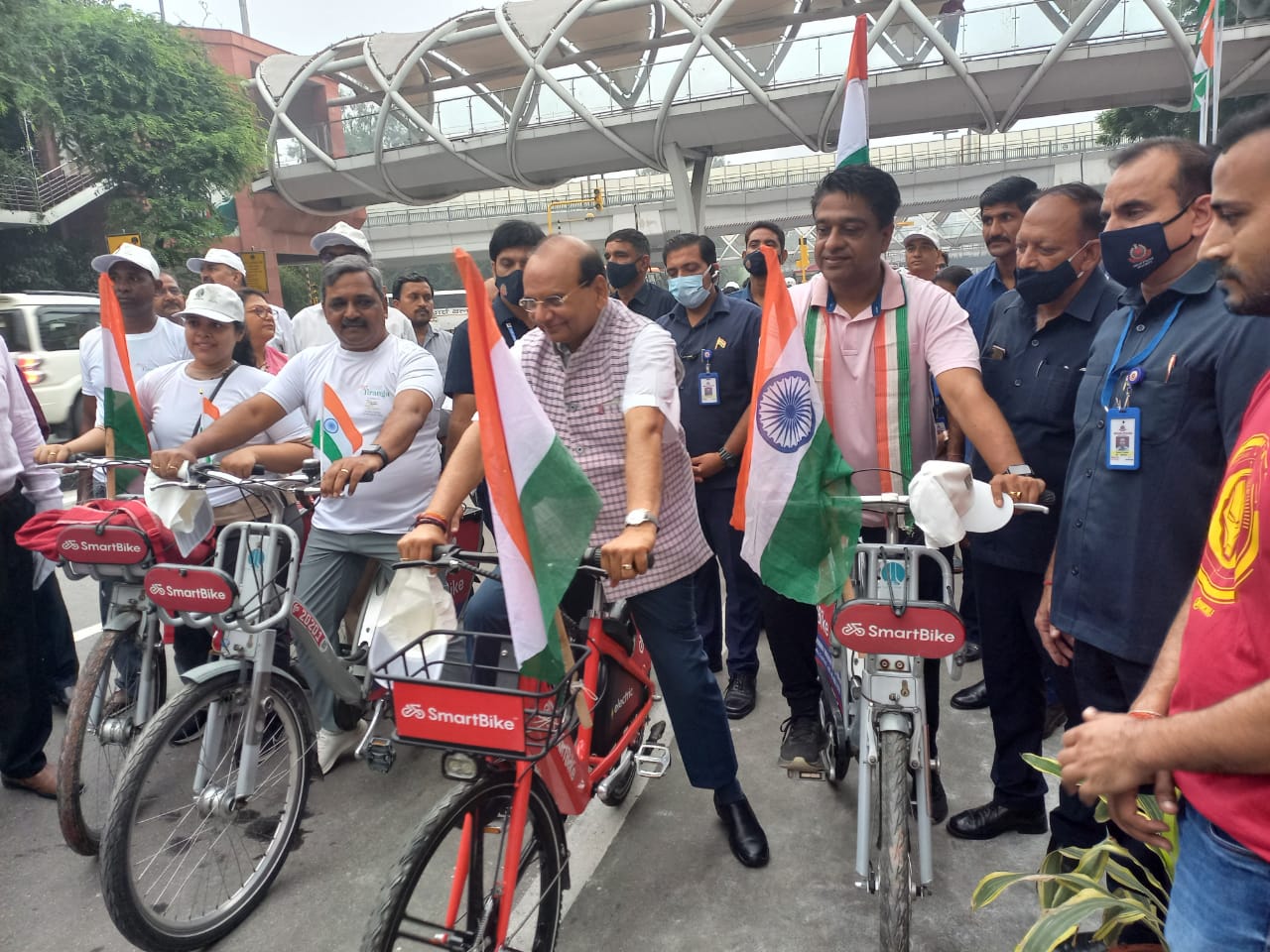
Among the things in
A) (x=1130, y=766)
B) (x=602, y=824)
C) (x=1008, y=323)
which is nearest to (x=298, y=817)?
(x=602, y=824)

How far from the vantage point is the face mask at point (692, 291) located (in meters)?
4.23

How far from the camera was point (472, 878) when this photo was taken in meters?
1.98

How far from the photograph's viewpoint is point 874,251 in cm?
271

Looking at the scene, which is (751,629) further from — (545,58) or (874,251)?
(545,58)

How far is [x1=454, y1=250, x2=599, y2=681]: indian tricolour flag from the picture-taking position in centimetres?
180

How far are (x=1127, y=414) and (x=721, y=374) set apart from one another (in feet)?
7.23

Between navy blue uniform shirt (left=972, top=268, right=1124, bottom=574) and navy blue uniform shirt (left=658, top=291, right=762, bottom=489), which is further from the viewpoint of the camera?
navy blue uniform shirt (left=658, top=291, right=762, bottom=489)

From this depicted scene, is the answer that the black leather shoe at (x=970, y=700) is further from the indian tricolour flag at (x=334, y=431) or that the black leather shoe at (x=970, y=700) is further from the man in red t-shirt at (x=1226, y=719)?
the indian tricolour flag at (x=334, y=431)

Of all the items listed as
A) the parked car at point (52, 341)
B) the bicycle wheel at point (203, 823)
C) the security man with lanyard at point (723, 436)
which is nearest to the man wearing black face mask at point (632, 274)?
the security man with lanyard at point (723, 436)

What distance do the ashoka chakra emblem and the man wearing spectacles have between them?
0.83ft

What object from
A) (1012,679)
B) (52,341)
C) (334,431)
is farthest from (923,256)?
(52,341)

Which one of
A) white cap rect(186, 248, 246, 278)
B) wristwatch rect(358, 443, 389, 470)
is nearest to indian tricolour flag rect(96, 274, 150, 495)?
wristwatch rect(358, 443, 389, 470)

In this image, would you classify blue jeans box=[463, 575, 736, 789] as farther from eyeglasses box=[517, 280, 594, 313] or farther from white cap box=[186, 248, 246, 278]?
white cap box=[186, 248, 246, 278]

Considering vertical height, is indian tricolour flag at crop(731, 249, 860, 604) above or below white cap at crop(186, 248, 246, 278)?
below
